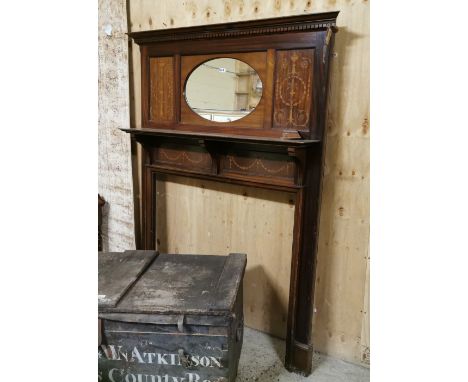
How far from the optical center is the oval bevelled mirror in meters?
1.69

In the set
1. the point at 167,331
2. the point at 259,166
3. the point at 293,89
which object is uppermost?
the point at 293,89

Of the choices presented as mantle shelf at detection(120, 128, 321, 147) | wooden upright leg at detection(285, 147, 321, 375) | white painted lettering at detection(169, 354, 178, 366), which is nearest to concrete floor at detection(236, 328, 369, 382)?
wooden upright leg at detection(285, 147, 321, 375)

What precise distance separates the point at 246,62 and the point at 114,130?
967 millimetres

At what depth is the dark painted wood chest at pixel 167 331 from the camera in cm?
130

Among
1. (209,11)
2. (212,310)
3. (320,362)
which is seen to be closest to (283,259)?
(320,362)

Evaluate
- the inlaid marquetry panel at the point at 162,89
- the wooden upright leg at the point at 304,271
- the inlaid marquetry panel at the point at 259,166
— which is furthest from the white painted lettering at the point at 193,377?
the inlaid marquetry panel at the point at 162,89

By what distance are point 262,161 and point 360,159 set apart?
0.44m

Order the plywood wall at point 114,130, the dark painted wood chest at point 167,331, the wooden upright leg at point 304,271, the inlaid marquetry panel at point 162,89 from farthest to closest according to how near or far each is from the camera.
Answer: the plywood wall at point 114,130 → the inlaid marquetry panel at point 162,89 → the wooden upright leg at point 304,271 → the dark painted wood chest at point 167,331

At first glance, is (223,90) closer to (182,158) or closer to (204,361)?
(182,158)

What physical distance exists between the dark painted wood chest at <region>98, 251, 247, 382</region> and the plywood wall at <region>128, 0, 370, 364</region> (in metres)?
0.53

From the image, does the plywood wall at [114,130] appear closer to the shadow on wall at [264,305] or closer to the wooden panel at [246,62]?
the wooden panel at [246,62]

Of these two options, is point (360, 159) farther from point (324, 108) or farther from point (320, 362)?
point (320, 362)

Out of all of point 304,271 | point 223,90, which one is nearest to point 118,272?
point 304,271

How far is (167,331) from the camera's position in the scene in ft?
4.37
